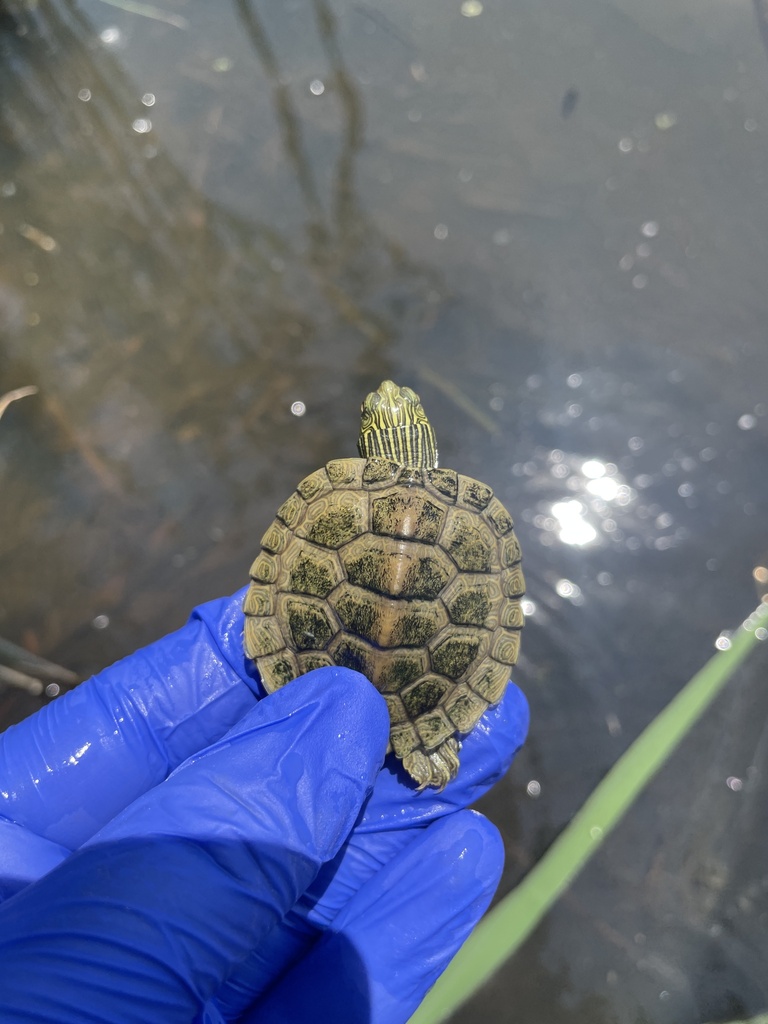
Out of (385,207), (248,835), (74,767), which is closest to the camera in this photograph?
(248,835)

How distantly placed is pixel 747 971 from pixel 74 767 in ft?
9.47

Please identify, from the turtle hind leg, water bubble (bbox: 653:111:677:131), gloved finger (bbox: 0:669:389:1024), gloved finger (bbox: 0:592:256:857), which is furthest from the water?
gloved finger (bbox: 0:669:389:1024)

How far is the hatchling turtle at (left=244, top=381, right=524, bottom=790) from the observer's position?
2.08 meters

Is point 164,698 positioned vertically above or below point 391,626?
below

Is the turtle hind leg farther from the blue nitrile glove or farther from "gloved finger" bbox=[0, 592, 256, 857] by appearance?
"gloved finger" bbox=[0, 592, 256, 857]

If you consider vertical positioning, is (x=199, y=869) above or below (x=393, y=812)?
below

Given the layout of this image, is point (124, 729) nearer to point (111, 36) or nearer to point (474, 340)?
point (474, 340)

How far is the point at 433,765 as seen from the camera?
2.15 meters

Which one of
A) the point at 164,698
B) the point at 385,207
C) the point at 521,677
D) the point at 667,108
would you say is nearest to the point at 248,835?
the point at 164,698

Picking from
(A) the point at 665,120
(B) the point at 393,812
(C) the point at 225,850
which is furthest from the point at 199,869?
(A) the point at 665,120

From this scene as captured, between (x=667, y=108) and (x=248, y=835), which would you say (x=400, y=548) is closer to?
(x=248, y=835)

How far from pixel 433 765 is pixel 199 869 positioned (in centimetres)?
84

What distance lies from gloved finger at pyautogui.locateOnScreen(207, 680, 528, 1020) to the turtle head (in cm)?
117

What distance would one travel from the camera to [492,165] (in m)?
4.11
